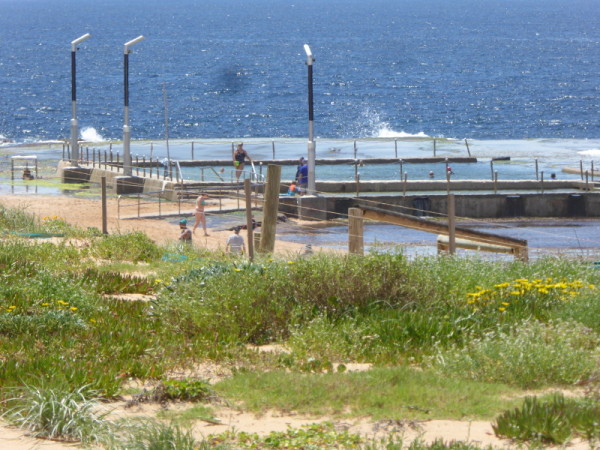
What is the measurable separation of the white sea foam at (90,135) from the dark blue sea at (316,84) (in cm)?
19

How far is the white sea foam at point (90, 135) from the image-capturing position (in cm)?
6268

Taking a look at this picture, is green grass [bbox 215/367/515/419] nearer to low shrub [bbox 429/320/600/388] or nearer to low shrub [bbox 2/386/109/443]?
low shrub [bbox 429/320/600/388]

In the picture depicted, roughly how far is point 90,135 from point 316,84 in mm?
42126

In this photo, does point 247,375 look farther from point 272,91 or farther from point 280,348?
point 272,91

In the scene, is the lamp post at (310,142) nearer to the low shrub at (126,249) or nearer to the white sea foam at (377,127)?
the low shrub at (126,249)

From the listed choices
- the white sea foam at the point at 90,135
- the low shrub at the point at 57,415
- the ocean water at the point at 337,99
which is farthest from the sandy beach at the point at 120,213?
the white sea foam at the point at 90,135

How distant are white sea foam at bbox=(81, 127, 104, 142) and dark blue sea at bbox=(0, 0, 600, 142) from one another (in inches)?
7.6

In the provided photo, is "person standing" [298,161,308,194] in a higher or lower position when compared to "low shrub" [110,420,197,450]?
higher

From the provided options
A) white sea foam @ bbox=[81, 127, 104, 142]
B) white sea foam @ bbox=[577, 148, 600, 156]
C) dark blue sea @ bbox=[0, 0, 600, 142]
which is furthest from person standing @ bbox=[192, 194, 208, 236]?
white sea foam @ bbox=[81, 127, 104, 142]

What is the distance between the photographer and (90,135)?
65.1 metres

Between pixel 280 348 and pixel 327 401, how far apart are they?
6.90ft

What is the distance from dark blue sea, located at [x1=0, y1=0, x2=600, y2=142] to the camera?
7119cm

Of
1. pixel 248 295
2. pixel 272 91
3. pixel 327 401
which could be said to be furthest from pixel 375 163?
pixel 272 91

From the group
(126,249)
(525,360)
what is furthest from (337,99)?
(525,360)
